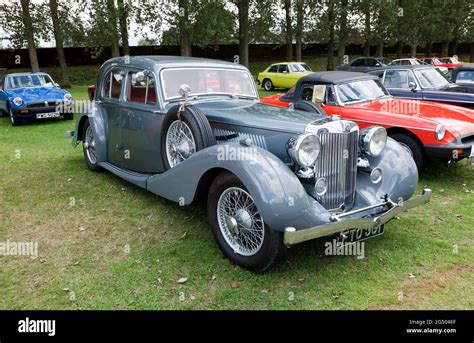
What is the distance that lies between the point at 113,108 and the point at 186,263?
10.1ft

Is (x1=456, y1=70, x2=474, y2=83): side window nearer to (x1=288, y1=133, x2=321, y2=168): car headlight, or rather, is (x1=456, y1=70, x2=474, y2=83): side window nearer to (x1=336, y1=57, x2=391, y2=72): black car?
(x1=288, y1=133, x2=321, y2=168): car headlight

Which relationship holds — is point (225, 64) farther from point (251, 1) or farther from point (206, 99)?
point (251, 1)

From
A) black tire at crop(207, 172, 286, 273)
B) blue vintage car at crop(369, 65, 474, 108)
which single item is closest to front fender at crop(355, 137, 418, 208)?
black tire at crop(207, 172, 286, 273)

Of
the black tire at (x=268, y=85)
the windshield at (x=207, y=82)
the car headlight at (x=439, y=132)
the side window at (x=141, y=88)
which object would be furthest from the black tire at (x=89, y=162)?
the black tire at (x=268, y=85)

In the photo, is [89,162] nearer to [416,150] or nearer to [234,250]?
[234,250]

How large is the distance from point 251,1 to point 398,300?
67.2 feet

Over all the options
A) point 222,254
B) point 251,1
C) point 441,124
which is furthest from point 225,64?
point 251,1

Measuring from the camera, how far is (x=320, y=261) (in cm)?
400

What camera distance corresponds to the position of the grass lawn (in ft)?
11.3

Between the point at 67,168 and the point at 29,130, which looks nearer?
the point at 67,168

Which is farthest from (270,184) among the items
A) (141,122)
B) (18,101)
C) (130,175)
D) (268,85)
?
(268,85)

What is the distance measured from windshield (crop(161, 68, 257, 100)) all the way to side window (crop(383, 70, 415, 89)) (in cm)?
533

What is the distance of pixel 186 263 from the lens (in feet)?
13.1

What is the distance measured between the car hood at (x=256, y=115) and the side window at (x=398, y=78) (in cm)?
566
